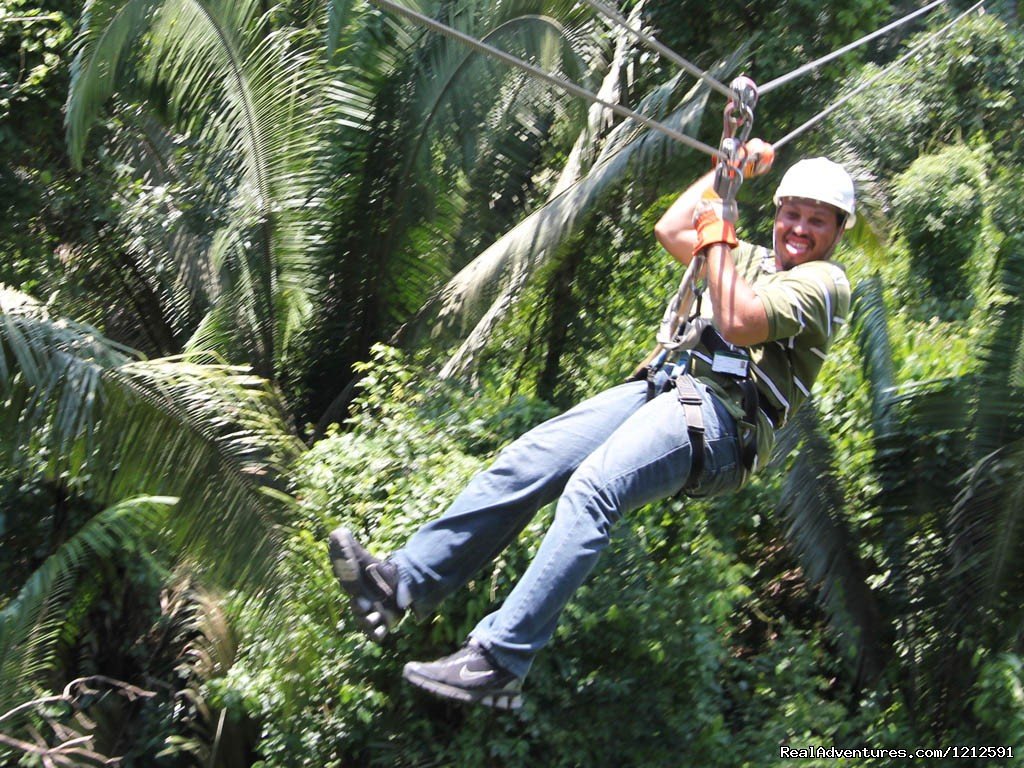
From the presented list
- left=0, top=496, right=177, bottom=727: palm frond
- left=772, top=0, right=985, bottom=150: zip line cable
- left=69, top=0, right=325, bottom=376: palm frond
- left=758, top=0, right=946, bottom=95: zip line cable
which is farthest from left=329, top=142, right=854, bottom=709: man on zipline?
left=69, top=0, right=325, bottom=376: palm frond

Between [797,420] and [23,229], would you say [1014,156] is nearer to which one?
[797,420]

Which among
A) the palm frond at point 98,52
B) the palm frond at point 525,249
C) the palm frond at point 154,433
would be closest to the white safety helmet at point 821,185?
the palm frond at point 525,249

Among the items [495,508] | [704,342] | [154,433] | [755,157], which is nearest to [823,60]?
[755,157]

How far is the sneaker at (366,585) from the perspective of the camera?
380cm

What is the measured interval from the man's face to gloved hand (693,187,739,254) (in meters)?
0.31

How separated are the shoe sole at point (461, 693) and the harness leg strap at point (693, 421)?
2.67 feet

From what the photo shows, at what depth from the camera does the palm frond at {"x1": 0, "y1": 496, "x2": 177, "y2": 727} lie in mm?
6367

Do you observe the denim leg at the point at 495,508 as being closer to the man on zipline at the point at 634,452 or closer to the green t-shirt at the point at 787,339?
the man on zipline at the point at 634,452

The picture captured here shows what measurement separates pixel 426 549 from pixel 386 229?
390 centimetres

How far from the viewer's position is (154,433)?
590 cm

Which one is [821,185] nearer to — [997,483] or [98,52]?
[997,483]

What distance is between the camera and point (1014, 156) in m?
11.9

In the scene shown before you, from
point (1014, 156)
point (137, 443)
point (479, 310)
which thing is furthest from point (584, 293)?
point (1014, 156)

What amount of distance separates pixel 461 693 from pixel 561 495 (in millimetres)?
631
